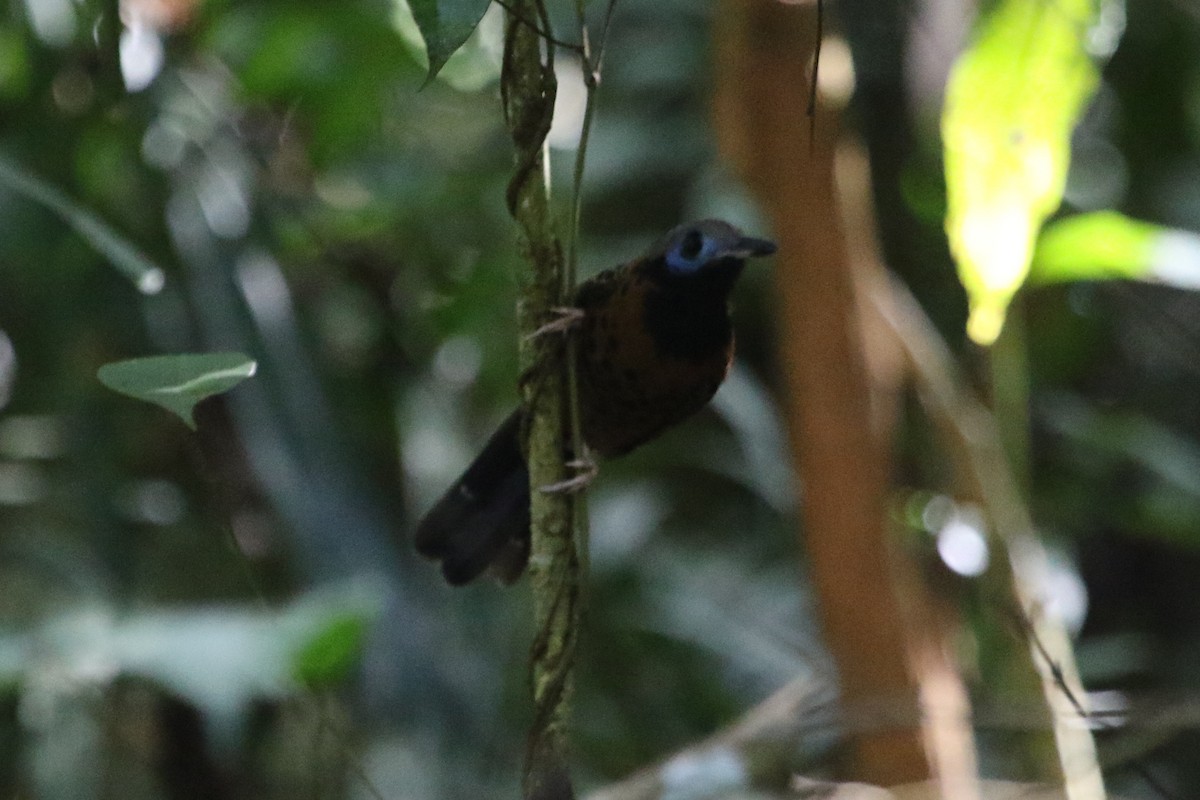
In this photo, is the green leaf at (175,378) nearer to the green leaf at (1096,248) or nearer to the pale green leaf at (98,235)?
the pale green leaf at (98,235)

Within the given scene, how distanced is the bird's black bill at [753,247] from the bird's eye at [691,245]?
0.10 m

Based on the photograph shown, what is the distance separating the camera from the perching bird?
2.09m

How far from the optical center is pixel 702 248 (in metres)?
2.04

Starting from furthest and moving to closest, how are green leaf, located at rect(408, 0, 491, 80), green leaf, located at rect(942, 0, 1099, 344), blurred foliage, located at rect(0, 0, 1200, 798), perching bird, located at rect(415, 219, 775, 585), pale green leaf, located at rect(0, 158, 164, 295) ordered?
1. blurred foliage, located at rect(0, 0, 1200, 798)
2. perching bird, located at rect(415, 219, 775, 585)
3. green leaf, located at rect(942, 0, 1099, 344)
4. pale green leaf, located at rect(0, 158, 164, 295)
5. green leaf, located at rect(408, 0, 491, 80)

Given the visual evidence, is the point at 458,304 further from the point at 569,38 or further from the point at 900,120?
the point at 900,120

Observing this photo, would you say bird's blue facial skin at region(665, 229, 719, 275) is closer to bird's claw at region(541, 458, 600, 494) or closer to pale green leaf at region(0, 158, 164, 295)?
bird's claw at region(541, 458, 600, 494)

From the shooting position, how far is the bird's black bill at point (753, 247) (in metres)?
1.88

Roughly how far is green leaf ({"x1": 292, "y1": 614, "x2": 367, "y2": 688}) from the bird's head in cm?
68

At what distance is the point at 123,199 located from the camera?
124 inches

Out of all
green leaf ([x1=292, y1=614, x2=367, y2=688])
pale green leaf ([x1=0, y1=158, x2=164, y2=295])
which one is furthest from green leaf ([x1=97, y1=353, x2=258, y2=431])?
green leaf ([x1=292, y1=614, x2=367, y2=688])

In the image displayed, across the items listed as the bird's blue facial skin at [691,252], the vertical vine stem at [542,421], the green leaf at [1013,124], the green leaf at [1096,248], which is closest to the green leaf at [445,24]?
the vertical vine stem at [542,421]

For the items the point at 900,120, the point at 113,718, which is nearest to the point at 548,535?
the point at 113,718

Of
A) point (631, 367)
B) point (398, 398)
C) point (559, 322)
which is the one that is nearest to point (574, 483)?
point (559, 322)

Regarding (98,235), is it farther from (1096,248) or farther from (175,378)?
(1096,248)
